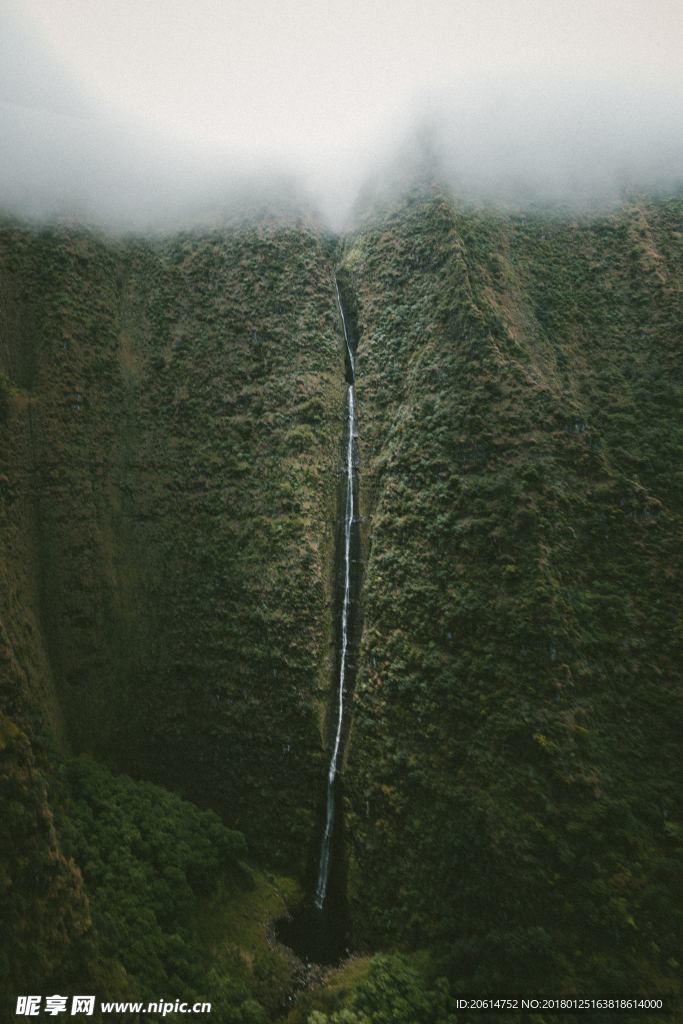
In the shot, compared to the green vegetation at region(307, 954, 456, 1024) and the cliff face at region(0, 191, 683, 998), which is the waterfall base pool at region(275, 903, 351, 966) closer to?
the cliff face at region(0, 191, 683, 998)

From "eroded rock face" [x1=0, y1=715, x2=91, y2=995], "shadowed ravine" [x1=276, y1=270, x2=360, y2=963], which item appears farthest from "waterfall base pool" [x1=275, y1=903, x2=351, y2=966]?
"eroded rock face" [x1=0, y1=715, x2=91, y2=995]

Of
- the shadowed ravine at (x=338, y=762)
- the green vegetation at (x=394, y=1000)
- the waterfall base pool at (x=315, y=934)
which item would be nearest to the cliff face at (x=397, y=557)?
the shadowed ravine at (x=338, y=762)

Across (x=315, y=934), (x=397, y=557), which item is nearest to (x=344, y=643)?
(x=397, y=557)

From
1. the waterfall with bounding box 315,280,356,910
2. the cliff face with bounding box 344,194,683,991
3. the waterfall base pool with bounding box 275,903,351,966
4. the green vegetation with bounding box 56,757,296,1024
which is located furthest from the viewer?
the waterfall with bounding box 315,280,356,910

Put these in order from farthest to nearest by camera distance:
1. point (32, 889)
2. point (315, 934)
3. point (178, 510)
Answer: point (178, 510) → point (315, 934) → point (32, 889)

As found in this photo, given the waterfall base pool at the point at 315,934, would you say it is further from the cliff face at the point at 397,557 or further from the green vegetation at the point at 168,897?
the cliff face at the point at 397,557

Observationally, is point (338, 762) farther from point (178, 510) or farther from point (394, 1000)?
point (178, 510)
